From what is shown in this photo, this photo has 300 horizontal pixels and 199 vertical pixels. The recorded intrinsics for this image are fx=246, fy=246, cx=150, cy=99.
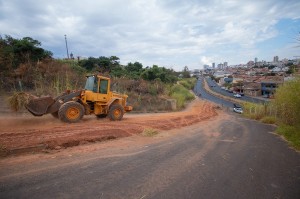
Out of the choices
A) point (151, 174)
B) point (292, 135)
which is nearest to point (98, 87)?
point (151, 174)

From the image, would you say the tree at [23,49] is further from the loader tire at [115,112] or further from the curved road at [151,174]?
the curved road at [151,174]

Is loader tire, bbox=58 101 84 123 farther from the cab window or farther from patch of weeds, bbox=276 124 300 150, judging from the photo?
patch of weeds, bbox=276 124 300 150

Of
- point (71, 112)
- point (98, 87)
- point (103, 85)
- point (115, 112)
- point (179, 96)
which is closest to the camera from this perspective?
point (71, 112)

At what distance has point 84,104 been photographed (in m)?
12.8

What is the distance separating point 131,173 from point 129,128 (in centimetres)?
523

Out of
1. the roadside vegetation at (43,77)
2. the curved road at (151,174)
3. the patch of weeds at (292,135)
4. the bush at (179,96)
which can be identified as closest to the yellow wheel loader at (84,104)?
the curved road at (151,174)

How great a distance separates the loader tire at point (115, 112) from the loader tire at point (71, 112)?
194cm

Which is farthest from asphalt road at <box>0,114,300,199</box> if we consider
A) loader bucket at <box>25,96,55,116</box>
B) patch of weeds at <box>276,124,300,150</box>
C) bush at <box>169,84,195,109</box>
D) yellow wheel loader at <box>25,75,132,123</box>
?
bush at <box>169,84,195,109</box>

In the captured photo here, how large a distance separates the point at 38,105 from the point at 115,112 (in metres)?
4.24

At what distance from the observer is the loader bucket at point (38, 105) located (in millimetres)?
10969

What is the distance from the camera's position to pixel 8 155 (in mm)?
6715

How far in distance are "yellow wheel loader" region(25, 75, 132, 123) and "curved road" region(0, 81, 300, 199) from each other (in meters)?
3.95

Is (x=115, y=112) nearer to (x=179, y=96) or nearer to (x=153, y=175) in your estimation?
(x=153, y=175)

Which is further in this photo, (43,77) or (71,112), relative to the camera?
(43,77)
